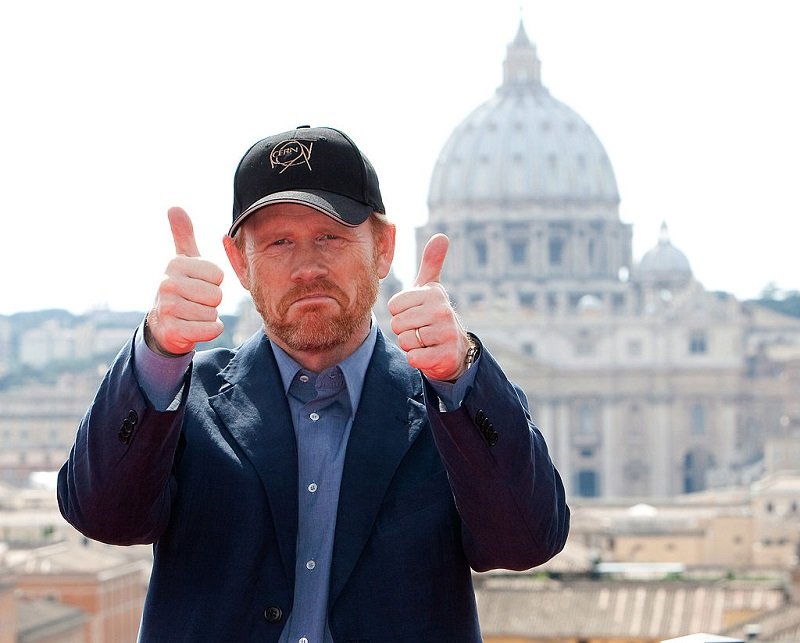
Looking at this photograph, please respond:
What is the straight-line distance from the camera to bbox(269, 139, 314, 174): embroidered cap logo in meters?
3.71

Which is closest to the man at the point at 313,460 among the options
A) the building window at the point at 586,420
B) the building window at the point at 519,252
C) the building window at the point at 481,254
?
the building window at the point at 586,420

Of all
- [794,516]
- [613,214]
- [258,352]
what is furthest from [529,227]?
[258,352]

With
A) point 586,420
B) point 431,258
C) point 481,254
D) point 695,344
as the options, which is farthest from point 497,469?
point 481,254

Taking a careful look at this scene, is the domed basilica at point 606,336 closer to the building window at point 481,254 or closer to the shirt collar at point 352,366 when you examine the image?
the building window at point 481,254

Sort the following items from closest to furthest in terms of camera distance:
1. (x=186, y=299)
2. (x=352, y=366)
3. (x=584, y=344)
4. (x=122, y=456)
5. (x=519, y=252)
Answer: (x=186, y=299) < (x=122, y=456) < (x=352, y=366) < (x=584, y=344) < (x=519, y=252)

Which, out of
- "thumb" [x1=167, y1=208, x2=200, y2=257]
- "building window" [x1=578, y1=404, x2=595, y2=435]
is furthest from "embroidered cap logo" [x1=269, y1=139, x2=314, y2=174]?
"building window" [x1=578, y1=404, x2=595, y2=435]

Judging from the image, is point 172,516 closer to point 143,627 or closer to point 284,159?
point 143,627

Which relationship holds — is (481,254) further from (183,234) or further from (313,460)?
(183,234)

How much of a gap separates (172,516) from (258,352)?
0.97ft

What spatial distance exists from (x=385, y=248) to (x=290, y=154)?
0.23m

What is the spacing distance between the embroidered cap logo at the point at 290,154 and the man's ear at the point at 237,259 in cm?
17

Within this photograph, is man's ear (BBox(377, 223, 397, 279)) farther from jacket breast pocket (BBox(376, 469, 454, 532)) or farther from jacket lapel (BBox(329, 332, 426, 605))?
jacket breast pocket (BBox(376, 469, 454, 532))

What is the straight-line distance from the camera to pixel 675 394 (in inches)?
3191

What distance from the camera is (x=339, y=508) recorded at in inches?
145
